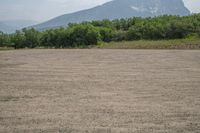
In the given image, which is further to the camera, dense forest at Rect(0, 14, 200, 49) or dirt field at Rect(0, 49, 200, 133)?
dense forest at Rect(0, 14, 200, 49)

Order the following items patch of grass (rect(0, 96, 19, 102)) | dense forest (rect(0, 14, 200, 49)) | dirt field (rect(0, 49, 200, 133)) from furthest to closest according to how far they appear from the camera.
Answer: dense forest (rect(0, 14, 200, 49)) < patch of grass (rect(0, 96, 19, 102)) < dirt field (rect(0, 49, 200, 133))

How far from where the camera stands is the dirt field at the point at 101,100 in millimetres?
9422

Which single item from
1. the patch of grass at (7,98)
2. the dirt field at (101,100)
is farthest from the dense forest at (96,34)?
the patch of grass at (7,98)

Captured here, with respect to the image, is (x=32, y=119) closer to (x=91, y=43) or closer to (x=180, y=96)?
(x=180, y=96)

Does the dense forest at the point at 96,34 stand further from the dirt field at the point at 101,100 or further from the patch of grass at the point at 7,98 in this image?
the patch of grass at the point at 7,98

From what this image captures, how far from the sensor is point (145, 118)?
33.1 feet

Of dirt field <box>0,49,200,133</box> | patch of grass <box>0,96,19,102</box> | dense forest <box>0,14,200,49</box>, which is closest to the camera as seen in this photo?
dirt field <box>0,49,200,133</box>

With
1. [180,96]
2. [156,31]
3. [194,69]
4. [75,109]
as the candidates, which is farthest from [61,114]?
[156,31]

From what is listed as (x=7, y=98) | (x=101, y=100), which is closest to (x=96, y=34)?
(x=7, y=98)

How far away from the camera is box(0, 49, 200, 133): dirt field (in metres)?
9.42

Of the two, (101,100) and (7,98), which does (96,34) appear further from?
(101,100)

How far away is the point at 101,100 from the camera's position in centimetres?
1266

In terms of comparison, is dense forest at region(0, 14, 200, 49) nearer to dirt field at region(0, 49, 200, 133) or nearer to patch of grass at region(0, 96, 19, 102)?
dirt field at region(0, 49, 200, 133)

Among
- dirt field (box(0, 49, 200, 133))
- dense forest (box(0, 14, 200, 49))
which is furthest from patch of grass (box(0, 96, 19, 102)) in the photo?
dense forest (box(0, 14, 200, 49))
